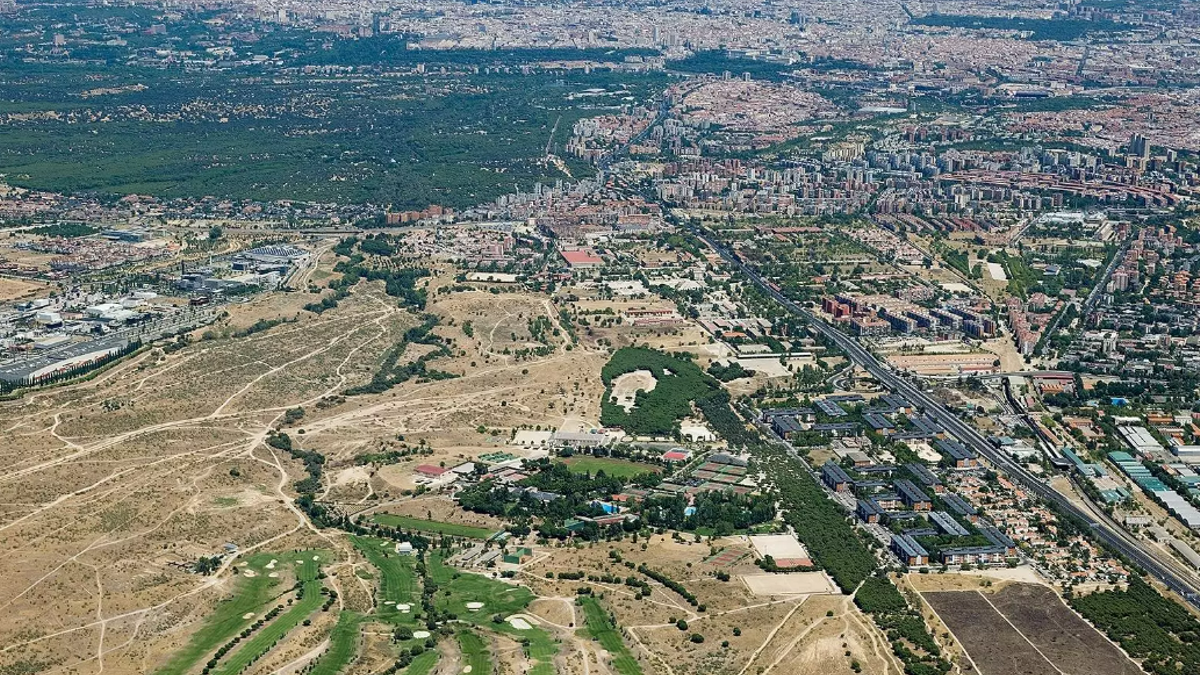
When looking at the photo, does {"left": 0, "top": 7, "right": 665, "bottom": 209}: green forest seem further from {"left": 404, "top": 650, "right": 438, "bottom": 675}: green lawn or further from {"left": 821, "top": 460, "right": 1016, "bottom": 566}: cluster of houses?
{"left": 404, "top": 650, "right": 438, "bottom": 675}: green lawn

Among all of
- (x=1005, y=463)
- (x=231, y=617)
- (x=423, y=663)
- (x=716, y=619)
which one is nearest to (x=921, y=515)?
(x=1005, y=463)

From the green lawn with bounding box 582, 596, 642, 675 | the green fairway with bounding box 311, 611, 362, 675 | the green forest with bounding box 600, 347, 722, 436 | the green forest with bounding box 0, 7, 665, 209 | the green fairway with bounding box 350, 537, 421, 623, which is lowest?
the green forest with bounding box 0, 7, 665, 209

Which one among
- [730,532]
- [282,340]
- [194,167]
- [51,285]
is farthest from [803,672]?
[194,167]

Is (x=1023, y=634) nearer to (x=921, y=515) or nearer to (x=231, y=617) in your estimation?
(x=921, y=515)

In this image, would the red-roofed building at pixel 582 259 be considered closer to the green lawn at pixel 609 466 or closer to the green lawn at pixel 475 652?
the green lawn at pixel 609 466

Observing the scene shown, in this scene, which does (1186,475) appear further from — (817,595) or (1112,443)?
(817,595)

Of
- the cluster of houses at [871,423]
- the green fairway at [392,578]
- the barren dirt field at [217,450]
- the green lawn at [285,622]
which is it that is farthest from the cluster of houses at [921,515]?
the green lawn at [285,622]

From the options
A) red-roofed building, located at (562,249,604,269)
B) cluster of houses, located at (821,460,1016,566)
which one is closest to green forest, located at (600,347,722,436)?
cluster of houses, located at (821,460,1016,566)
